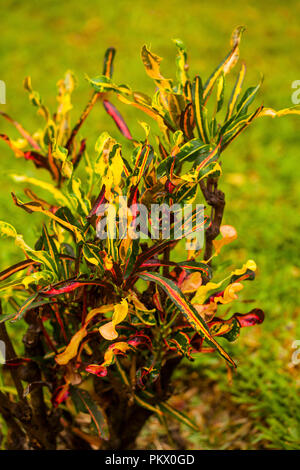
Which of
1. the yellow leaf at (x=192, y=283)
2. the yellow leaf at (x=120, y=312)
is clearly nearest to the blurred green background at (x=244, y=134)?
the yellow leaf at (x=192, y=283)

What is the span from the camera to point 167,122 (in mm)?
872

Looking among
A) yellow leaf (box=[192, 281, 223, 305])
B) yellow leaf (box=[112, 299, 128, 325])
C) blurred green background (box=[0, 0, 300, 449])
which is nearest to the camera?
yellow leaf (box=[112, 299, 128, 325])

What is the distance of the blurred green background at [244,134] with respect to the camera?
5.00 feet

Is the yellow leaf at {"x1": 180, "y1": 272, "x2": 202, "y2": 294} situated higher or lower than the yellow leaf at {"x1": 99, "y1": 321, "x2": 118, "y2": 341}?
higher

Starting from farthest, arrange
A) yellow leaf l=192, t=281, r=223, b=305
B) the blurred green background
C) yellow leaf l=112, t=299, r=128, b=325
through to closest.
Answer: the blurred green background
yellow leaf l=192, t=281, r=223, b=305
yellow leaf l=112, t=299, r=128, b=325

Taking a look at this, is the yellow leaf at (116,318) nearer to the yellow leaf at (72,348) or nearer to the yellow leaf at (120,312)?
the yellow leaf at (120,312)

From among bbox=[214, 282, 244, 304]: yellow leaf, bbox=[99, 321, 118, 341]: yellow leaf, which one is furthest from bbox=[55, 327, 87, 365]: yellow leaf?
bbox=[214, 282, 244, 304]: yellow leaf

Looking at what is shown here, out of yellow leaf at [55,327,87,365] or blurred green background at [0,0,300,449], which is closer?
yellow leaf at [55,327,87,365]

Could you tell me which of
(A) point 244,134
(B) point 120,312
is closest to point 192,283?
(B) point 120,312

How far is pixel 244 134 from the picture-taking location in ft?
9.68

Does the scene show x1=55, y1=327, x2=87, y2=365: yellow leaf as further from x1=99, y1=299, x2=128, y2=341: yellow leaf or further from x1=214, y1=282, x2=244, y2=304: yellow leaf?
x1=214, y1=282, x2=244, y2=304: yellow leaf

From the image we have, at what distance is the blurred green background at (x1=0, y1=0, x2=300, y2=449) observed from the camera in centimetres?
152

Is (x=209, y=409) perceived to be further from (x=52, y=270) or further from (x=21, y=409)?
(x=52, y=270)
